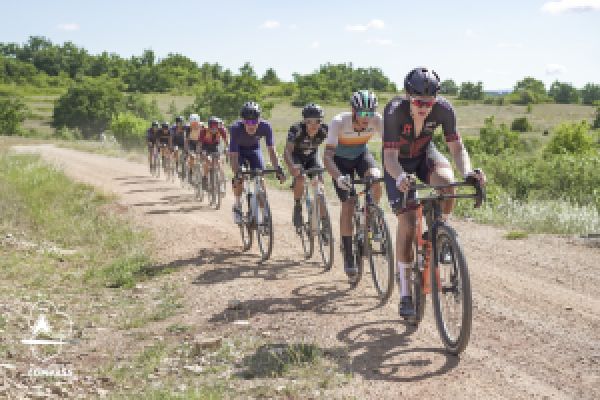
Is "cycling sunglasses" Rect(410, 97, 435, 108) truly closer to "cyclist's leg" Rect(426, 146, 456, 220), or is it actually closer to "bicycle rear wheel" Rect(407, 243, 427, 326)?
"cyclist's leg" Rect(426, 146, 456, 220)

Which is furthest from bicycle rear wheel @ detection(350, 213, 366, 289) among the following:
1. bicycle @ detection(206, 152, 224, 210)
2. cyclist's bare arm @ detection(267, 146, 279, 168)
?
bicycle @ detection(206, 152, 224, 210)

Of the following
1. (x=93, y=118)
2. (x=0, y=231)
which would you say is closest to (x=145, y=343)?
(x=0, y=231)

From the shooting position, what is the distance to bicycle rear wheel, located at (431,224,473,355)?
15.6 feet

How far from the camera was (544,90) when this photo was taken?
17200cm

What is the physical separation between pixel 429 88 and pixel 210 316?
352 centimetres

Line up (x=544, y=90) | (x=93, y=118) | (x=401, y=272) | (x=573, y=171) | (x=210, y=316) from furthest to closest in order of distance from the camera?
1. (x=544, y=90)
2. (x=93, y=118)
3. (x=573, y=171)
4. (x=210, y=316)
5. (x=401, y=272)

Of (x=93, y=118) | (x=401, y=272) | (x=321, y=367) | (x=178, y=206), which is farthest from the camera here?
(x=93, y=118)

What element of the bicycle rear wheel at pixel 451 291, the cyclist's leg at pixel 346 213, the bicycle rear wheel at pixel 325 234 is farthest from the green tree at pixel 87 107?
the bicycle rear wheel at pixel 451 291

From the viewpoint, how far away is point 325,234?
27.8 feet

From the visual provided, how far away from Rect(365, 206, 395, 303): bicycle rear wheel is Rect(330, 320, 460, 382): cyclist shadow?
762mm

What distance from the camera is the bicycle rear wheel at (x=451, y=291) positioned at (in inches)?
187

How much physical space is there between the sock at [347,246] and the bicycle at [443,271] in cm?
185

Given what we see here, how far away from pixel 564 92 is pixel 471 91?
35.8 meters

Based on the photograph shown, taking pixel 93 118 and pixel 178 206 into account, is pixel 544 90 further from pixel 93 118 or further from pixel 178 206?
pixel 178 206
